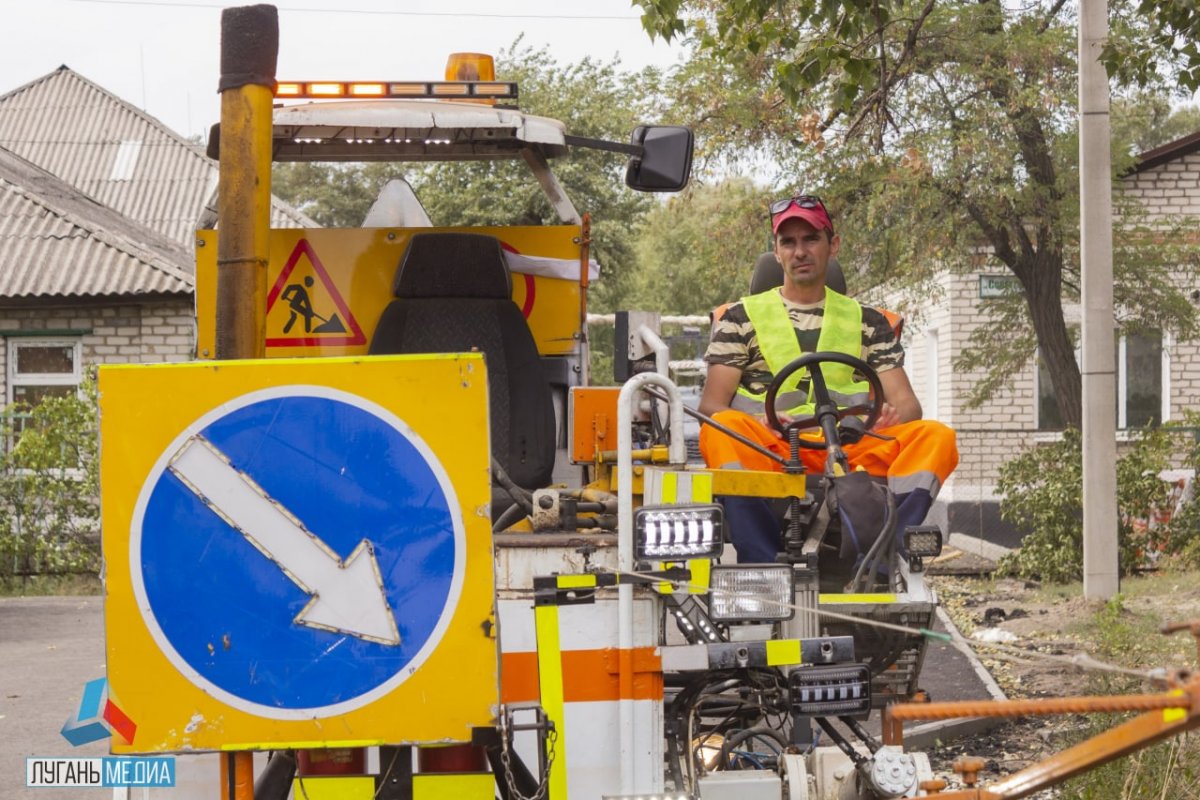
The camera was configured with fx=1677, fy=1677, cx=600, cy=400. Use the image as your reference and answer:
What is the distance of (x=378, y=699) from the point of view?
397 cm

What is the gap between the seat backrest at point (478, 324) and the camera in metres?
7.21

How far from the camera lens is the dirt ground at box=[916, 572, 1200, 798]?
639 centimetres

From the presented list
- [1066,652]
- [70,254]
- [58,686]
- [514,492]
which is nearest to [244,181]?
[514,492]

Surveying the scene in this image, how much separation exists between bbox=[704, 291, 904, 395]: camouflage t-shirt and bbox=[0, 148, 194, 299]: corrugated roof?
1542 cm

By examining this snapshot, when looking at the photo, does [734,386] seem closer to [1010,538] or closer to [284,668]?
[284,668]

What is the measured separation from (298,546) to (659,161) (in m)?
3.31

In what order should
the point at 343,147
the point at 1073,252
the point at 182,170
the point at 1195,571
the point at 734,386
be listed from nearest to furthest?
the point at 734,386 < the point at 343,147 < the point at 1195,571 < the point at 1073,252 < the point at 182,170

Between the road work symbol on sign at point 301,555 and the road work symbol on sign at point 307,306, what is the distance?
3.57 meters

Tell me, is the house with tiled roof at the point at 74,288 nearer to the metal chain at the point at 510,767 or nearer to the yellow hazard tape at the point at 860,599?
the yellow hazard tape at the point at 860,599

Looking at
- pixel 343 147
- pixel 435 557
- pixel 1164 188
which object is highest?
pixel 1164 188

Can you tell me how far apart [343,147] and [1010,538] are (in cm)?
1378

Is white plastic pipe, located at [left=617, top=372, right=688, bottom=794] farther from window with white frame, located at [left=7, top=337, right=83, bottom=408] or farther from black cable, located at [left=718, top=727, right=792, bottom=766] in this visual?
window with white frame, located at [left=7, top=337, right=83, bottom=408]

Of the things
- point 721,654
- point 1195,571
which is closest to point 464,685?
point 721,654

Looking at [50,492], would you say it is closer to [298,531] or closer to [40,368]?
[40,368]
